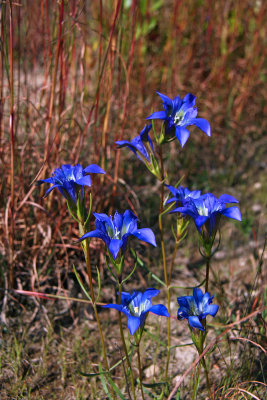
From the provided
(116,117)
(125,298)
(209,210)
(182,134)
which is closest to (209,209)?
(209,210)

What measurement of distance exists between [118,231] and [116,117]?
137 cm

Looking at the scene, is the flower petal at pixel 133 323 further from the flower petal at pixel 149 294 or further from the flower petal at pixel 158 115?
the flower petal at pixel 158 115

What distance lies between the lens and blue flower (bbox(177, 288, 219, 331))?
1.25 m

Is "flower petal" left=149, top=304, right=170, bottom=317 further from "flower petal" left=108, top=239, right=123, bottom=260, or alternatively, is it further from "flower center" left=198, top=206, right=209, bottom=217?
"flower center" left=198, top=206, right=209, bottom=217

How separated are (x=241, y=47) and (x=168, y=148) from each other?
1.30 metres

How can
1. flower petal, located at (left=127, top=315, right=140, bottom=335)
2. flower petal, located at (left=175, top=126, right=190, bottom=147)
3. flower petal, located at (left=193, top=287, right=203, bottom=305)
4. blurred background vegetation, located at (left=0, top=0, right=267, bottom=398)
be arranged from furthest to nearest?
1. blurred background vegetation, located at (left=0, top=0, right=267, bottom=398)
2. flower petal, located at (left=193, top=287, right=203, bottom=305)
3. flower petal, located at (left=175, top=126, right=190, bottom=147)
4. flower petal, located at (left=127, top=315, right=140, bottom=335)

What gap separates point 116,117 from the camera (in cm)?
253

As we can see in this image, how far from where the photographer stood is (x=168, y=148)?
3252 millimetres

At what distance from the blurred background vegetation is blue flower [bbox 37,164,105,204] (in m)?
0.70

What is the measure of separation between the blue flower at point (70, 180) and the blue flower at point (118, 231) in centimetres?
10

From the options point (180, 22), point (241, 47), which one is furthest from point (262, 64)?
point (180, 22)

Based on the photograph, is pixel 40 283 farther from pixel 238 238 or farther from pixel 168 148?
pixel 168 148

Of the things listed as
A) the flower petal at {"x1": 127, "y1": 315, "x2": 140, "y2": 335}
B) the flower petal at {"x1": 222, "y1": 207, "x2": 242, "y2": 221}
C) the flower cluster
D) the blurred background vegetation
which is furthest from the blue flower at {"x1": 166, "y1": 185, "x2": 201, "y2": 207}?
the blurred background vegetation

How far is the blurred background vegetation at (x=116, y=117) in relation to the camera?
6.98 feet
